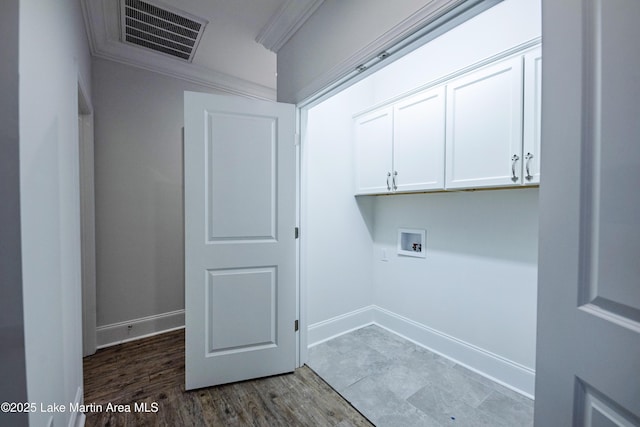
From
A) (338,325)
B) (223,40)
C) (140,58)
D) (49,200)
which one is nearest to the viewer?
(49,200)

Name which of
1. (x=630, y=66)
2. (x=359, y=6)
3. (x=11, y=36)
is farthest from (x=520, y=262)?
(x=11, y=36)

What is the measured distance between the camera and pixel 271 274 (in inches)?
80.3

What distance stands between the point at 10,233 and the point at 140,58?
2397 mm

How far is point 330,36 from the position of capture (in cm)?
178

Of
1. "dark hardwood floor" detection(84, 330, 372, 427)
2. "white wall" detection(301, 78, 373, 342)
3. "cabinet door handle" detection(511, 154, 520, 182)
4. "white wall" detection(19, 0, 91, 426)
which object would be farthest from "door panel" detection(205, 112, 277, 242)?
"cabinet door handle" detection(511, 154, 520, 182)

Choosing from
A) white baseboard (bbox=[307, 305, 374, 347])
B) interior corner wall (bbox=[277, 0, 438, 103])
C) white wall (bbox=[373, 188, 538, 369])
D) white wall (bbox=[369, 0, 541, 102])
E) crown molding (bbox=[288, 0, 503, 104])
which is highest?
white wall (bbox=[369, 0, 541, 102])

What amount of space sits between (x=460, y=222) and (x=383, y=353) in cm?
127

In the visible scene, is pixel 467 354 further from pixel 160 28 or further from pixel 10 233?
pixel 160 28

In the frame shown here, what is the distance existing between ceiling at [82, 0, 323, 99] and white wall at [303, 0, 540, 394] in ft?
2.41

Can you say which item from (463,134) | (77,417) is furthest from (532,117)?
(77,417)

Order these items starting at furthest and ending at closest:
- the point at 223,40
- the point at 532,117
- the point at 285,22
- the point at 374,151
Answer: the point at 374,151
the point at 223,40
the point at 285,22
the point at 532,117

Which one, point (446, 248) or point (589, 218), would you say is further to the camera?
point (446, 248)

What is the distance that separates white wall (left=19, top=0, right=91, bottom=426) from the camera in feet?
2.79

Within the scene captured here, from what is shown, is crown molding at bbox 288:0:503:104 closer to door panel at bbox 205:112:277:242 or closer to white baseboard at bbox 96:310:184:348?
door panel at bbox 205:112:277:242
